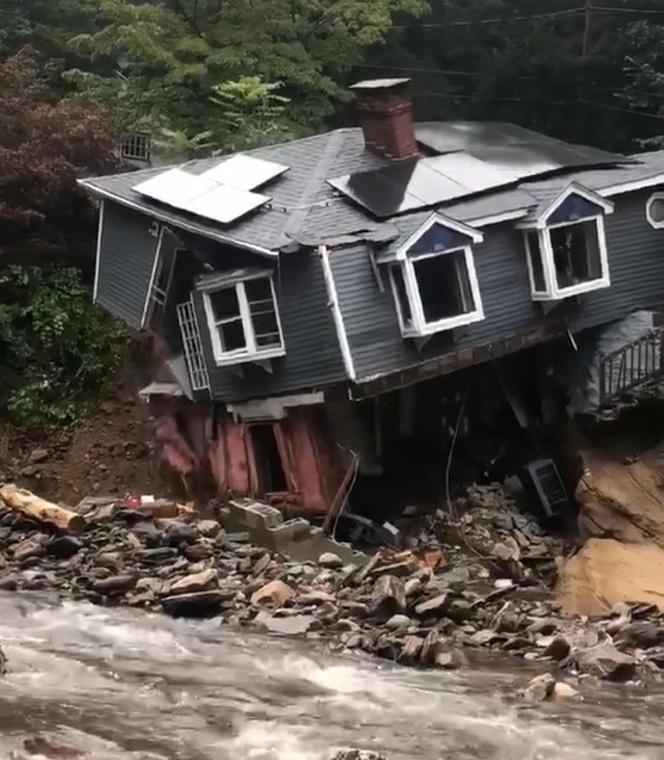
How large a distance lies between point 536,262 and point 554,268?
327 mm

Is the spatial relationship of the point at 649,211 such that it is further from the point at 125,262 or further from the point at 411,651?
the point at 411,651

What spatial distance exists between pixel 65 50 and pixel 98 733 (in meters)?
22.1

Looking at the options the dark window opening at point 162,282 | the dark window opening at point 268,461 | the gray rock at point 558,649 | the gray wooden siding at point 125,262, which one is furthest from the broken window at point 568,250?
the gray rock at point 558,649

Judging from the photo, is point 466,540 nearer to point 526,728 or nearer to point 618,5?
point 526,728

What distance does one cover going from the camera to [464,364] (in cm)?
1839

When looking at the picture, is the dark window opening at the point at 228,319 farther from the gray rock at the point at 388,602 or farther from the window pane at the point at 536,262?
the gray rock at the point at 388,602

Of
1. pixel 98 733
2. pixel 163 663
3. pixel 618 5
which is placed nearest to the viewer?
pixel 98 733

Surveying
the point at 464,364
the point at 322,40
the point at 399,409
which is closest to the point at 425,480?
the point at 399,409

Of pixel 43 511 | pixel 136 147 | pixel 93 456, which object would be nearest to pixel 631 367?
pixel 43 511

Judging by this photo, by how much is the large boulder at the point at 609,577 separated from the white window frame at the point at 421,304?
4.02 m

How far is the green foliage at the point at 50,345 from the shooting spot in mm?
22734

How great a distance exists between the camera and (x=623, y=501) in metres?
17.5

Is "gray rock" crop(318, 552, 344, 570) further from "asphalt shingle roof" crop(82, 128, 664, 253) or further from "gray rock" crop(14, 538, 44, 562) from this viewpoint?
"asphalt shingle roof" crop(82, 128, 664, 253)

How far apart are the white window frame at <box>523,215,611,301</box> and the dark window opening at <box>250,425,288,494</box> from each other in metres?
5.18
